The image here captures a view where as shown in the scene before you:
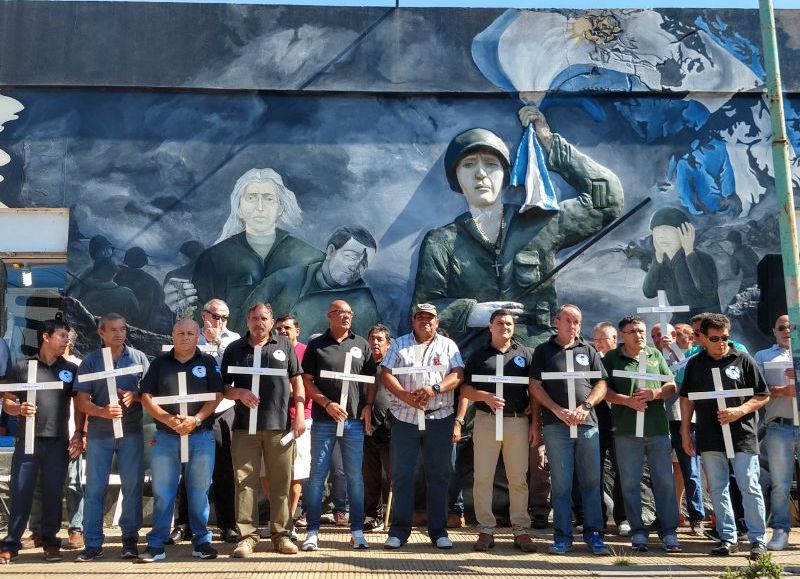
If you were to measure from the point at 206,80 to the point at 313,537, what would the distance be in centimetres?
620

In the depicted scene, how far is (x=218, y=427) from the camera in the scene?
27.2ft

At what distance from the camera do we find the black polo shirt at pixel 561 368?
756 centimetres

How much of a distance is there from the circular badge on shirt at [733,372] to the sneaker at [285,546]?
3.84 metres

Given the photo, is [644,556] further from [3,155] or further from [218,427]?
[3,155]

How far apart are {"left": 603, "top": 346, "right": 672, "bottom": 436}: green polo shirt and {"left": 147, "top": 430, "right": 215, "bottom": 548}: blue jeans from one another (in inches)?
137

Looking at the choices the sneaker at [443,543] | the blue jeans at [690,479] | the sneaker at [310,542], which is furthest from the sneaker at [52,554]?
the blue jeans at [690,479]

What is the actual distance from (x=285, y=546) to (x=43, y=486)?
211 cm

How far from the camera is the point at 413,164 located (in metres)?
11.3

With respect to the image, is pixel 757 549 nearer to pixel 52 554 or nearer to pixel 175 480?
pixel 175 480

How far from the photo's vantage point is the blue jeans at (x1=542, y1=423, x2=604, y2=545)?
24.7 feet

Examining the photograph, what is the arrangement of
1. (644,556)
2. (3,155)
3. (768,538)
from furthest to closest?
(3,155)
(768,538)
(644,556)

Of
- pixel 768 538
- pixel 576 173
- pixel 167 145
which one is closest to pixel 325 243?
Answer: pixel 167 145

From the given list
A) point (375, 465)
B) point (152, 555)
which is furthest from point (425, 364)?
point (152, 555)

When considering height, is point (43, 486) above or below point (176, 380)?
below
